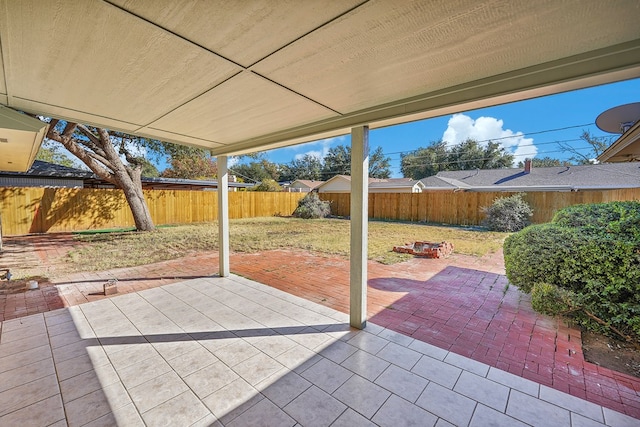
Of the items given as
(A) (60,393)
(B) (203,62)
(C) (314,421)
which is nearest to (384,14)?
(B) (203,62)

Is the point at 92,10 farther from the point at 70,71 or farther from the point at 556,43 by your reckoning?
the point at 556,43

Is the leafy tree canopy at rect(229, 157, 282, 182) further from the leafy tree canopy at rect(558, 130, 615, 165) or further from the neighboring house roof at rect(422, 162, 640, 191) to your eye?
the leafy tree canopy at rect(558, 130, 615, 165)

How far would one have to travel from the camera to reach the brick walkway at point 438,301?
2297mm

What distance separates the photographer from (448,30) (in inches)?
55.7

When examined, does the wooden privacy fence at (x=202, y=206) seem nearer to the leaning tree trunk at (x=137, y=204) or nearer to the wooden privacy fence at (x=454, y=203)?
the wooden privacy fence at (x=454, y=203)

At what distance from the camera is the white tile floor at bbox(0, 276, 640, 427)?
5.87ft

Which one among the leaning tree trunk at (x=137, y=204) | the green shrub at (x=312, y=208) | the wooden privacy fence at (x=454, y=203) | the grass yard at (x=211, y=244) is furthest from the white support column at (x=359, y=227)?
the green shrub at (x=312, y=208)

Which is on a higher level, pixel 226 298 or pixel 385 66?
pixel 385 66

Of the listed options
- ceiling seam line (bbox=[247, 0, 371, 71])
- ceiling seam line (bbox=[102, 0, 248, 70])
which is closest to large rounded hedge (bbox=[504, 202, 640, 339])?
ceiling seam line (bbox=[247, 0, 371, 71])

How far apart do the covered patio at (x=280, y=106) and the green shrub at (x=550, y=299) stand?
137 centimetres

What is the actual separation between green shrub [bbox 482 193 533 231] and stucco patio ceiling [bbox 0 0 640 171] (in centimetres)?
1043

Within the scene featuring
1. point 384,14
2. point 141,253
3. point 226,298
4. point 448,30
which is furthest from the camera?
point 141,253

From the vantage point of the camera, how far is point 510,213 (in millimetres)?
10688

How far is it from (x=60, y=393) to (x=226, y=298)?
1.91 meters
